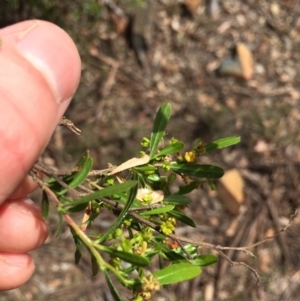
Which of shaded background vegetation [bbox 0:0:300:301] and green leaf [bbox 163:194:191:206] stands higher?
green leaf [bbox 163:194:191:206]

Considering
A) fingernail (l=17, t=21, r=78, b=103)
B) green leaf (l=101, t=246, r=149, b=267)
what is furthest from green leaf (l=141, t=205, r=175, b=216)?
fingernail (l=17, t=21, r=78, b=103)

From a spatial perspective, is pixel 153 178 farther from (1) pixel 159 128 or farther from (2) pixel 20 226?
(2) pixel 20 226

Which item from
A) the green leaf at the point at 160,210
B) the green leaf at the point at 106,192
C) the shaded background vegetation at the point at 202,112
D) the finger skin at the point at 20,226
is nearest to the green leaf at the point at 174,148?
the green leaf at the point at 160,210

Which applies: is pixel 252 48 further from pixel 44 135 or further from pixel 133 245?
pixel 133 245

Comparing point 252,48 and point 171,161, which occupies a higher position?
point 171,161

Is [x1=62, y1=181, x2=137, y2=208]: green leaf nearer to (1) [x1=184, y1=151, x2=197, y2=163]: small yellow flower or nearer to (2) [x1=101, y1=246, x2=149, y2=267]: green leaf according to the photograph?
(2) [x1=101, y1=246, x2=149, y2=267]: green leaf

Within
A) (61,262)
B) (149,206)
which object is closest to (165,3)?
(61,262)
